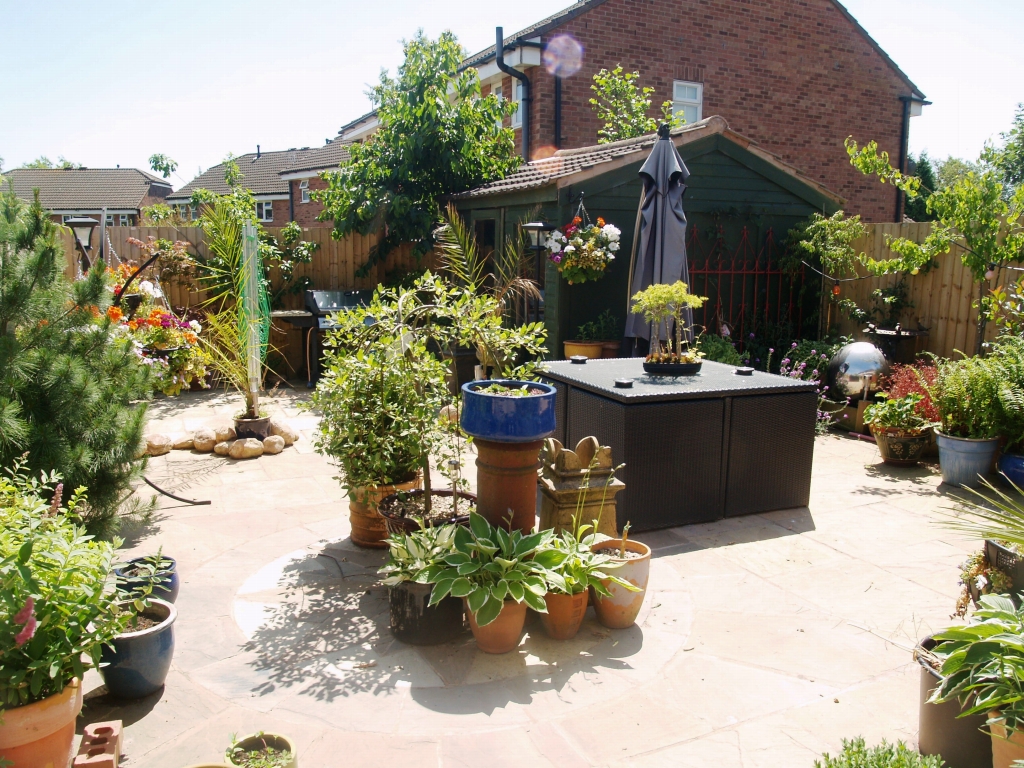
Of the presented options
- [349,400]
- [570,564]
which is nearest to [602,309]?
[349,400]

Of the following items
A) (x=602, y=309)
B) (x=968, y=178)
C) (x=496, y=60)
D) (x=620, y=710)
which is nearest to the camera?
(x=620, y=710)

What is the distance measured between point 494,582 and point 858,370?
5609 mm

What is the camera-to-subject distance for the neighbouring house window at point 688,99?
1333 centimetres

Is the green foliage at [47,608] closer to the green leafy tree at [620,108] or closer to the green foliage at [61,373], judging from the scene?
the green foliage at [61,373]

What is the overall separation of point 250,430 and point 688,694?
5070 mm

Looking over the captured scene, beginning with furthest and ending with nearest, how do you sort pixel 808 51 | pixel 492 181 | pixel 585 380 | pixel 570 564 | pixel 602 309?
1. pixel 808 51
2. pixel 492 181
3. pixel 602 309
4. pixel 585 380
5. pixel 570 564

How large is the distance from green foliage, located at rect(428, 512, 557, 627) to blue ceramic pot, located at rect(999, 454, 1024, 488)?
13.4ft

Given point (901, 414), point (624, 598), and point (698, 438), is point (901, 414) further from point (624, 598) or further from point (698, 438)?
point (624, 598)

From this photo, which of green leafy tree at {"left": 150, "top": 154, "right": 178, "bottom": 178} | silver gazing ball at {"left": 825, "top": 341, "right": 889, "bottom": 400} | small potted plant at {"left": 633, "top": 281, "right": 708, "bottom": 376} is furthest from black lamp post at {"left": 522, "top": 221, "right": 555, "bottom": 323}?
green leafy tree at {"left": 150, "top": 154, "right": 178, "bottom": 178}

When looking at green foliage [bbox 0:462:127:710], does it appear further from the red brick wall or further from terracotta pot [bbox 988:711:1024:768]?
the red brick wall

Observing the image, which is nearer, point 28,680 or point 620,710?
point 28,680

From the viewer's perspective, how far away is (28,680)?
7.72 ft

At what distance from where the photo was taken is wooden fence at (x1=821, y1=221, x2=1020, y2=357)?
7719mm

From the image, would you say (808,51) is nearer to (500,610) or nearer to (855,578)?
(855,578)
